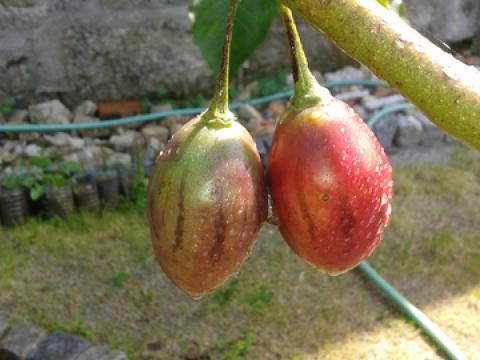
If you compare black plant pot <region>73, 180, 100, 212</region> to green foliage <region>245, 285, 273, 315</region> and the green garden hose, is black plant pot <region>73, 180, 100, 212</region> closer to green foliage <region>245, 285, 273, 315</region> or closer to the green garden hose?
the green garden hose

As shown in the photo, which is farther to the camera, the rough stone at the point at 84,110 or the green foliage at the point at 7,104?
the rough stone at the point at 84,110

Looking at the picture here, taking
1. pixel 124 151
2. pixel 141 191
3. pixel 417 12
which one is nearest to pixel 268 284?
pixel 141 191

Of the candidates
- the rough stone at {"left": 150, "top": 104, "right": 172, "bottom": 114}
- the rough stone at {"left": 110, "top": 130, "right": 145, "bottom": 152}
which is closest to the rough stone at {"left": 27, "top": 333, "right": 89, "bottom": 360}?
the rough stone at {"left": 110, "top": 130, "right": 145, "bottom": 152}

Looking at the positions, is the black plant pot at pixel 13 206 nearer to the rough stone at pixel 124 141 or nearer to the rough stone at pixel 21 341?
the rough stone at pixel 124 141

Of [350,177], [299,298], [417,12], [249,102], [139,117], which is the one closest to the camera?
[350,177]

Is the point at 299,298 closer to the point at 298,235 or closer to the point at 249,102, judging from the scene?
the point at 249,102

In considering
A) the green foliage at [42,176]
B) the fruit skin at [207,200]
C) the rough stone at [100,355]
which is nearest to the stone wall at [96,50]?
the green foliage at [42,176]
